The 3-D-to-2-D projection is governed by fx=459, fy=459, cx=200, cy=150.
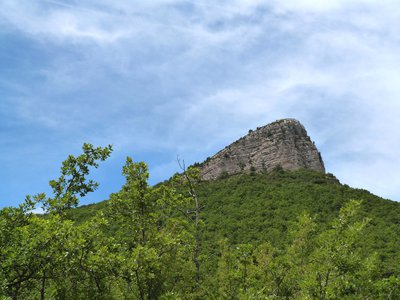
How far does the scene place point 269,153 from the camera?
313ft

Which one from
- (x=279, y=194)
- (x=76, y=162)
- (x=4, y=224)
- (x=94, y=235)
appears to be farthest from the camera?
(x=279, y=194)

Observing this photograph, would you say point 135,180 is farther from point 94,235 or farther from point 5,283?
point 5,283

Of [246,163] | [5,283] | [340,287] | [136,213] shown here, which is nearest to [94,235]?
[136,213]

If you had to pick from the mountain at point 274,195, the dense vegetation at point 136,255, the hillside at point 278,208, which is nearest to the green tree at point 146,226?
the dense vegetation at point 136,255

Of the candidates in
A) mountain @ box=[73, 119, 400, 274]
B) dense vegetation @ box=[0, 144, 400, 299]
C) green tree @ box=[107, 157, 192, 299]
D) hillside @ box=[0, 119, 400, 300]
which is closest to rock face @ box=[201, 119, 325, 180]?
mountain @ box=[73, 119, 400, 274]

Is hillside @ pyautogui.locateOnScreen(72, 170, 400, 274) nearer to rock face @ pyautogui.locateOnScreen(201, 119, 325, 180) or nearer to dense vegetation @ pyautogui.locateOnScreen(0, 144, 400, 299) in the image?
rock face @ pyautogui.locateOnScreen(201, 119, 325, 180)

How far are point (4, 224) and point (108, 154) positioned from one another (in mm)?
4248

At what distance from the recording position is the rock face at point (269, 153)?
94.0m

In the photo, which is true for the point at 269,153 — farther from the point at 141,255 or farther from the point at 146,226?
the point at 141,255

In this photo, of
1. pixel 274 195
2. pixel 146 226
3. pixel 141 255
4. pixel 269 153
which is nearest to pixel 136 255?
pixel 141 255

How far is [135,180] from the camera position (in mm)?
15258

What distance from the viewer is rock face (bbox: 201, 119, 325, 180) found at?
9400cm

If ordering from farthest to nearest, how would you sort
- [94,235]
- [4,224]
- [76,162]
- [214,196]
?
[214,196], [76,162], [94,235], [4,224]

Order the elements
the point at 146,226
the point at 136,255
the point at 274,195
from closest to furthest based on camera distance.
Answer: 1. the point at 136,255
2. the point at 146,226
3. the point at 274,195
